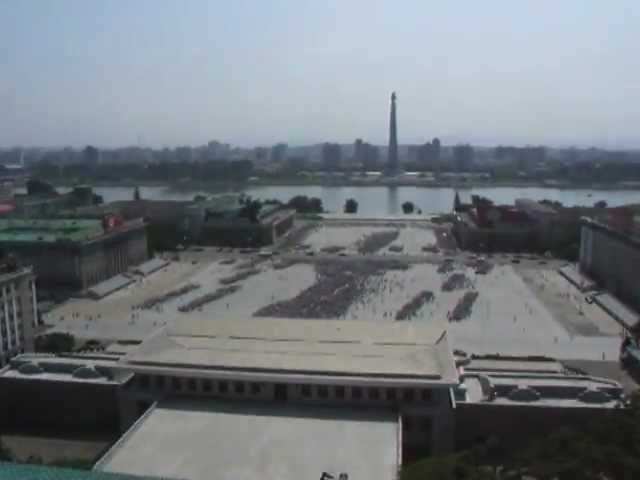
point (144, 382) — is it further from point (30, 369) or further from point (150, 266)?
point (150, 266)

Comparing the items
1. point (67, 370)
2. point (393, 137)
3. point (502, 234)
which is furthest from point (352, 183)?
point (67, 370)

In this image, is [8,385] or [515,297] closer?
[8,385]

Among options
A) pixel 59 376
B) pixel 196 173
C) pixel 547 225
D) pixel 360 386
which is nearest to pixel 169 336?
pixel 59 376

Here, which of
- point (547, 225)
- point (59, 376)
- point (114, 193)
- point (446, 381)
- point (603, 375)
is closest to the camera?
point (446, 381)

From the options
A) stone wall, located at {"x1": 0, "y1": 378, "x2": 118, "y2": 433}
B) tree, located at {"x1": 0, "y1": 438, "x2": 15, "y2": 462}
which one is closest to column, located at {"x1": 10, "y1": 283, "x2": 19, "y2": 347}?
stone wall, located at {"x1": 0, "y1": 378, "x2": 118, "y2": 433}

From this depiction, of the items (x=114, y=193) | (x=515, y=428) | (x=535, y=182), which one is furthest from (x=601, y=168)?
(x=515, y=428)

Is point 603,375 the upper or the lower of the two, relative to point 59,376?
lower

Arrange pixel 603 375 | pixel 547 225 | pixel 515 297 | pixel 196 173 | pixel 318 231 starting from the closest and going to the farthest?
pixel 603 375
pixel 515 297
pixel 547 225
pixel 318 231
pixel 196 173

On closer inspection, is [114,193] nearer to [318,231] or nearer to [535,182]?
[318,231]
